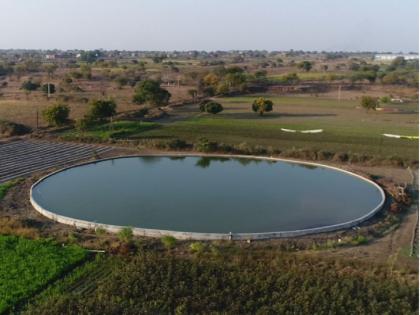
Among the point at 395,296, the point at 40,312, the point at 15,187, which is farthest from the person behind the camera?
the point at 15,187

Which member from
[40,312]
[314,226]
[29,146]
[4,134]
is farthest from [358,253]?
[4,134]

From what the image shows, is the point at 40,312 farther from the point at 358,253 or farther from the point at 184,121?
the point at 184,121

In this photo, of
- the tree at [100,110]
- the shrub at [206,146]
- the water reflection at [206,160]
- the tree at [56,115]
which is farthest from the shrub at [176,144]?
the tree at [56,115]

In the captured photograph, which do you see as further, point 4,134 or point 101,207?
point 4,134

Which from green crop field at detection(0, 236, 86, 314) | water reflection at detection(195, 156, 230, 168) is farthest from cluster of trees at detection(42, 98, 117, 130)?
green crop field at detection(0, 236, 86, 314)

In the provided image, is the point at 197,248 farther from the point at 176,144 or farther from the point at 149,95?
the point at 149,95

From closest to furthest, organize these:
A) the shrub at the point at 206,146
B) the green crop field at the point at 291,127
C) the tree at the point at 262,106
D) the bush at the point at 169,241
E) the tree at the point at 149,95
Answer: the bush at the point at 169,241 < the shrub at the point at 206,146 < the green crop field at the point at 291,127 < the tree at the point at 262,106 < the tree at the point at 149,95

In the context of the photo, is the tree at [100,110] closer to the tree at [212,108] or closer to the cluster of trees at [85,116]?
the cluster of trees at [85,116]
